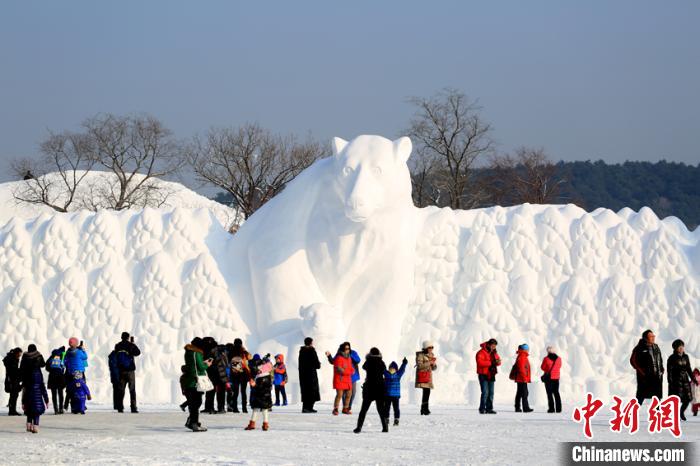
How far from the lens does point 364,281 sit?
838 inches

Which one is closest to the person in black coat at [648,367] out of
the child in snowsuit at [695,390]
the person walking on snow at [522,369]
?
the child in snowsuit at [695,390]

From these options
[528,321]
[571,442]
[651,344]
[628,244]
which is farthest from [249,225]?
[571,442]

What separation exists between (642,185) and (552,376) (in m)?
87.9

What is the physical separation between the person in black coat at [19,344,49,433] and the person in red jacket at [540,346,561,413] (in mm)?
7608

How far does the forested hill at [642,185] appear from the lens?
9494 centimetres

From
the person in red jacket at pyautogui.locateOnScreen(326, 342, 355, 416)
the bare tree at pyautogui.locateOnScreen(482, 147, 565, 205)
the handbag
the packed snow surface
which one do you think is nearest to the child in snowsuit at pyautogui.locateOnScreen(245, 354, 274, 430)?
the handbag

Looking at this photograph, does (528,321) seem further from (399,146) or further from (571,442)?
(571,442)

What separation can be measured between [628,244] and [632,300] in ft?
3.90

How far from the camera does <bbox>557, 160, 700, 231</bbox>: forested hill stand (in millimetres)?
94938

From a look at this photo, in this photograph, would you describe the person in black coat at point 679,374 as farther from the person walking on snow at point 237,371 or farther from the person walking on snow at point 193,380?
the person walking on snow at point 193,380

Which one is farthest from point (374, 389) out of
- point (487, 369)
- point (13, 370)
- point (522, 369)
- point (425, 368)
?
point (13, 370)

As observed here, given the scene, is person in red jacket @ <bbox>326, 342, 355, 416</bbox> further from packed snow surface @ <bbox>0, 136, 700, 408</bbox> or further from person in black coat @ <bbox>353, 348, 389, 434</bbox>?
packed snow surface @ <bbox>0, 136, 700, 408</bbox>

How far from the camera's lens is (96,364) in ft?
69.9

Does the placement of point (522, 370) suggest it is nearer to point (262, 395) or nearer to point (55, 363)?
point (262, 395)
